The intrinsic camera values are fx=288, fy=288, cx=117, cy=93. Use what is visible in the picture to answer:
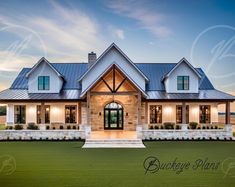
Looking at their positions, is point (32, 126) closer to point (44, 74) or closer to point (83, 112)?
point (83, 112)

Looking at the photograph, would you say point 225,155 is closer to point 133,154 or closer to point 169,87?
point 133,154

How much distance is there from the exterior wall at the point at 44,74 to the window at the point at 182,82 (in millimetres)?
10308

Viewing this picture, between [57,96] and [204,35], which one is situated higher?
[204,35]

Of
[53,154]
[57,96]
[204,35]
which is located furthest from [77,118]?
[204,35]

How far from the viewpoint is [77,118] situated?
24984 millimetres

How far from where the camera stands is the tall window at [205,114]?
2530 cm

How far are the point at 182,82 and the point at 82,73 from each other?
368 inches

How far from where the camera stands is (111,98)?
2578 centimetres

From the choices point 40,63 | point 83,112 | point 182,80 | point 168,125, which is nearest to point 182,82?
point 182,80

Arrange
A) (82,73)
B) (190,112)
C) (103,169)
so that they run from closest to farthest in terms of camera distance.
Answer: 1. (103,169)
2. (190,112)
3. (82,73)

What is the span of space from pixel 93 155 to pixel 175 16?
9.12 metres

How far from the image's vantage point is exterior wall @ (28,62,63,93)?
24594 mm

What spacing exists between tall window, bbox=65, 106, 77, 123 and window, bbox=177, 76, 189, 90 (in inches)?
364

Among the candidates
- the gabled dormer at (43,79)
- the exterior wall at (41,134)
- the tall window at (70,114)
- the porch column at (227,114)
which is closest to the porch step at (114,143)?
the exterior wall at (41,134)
